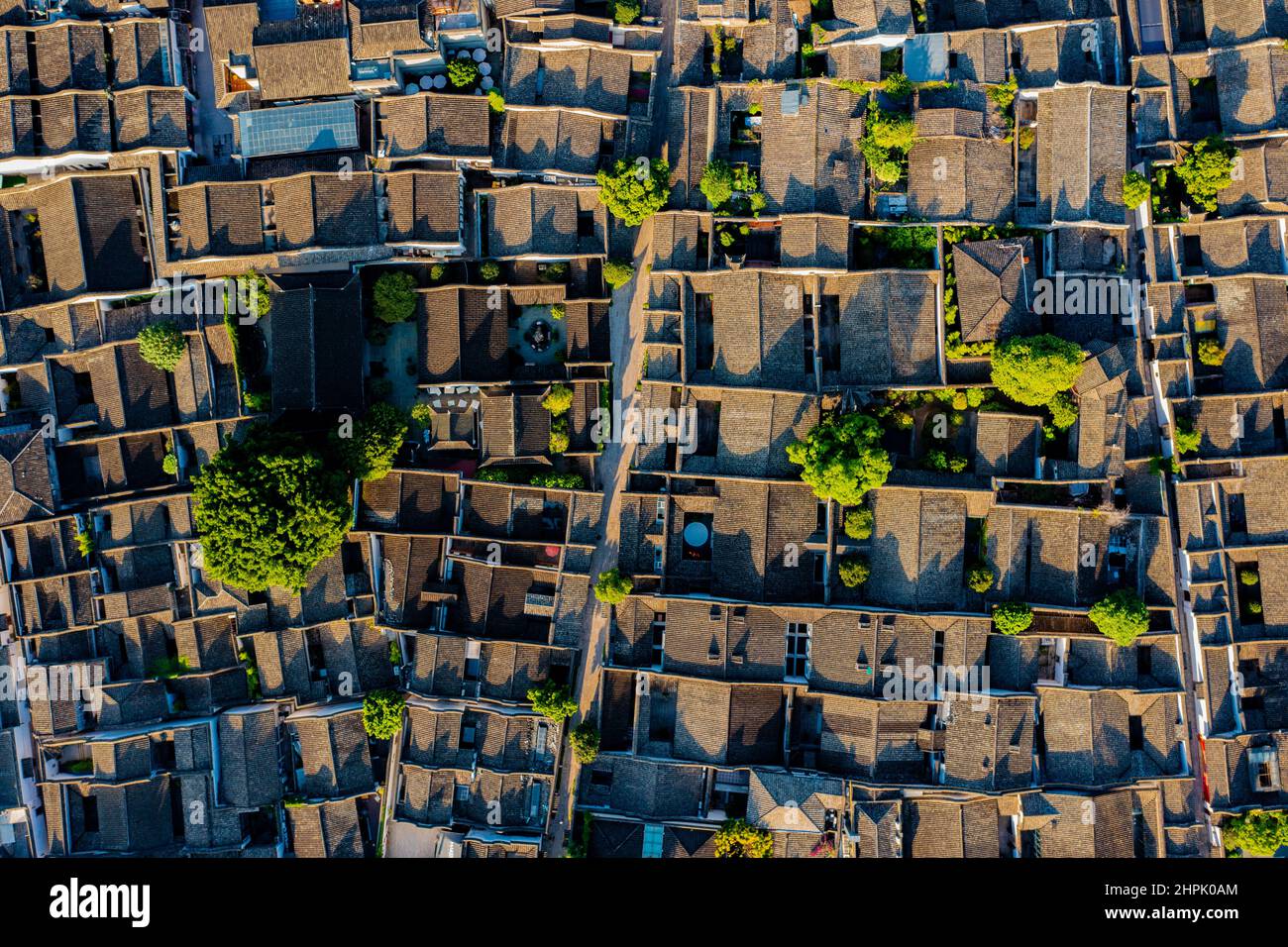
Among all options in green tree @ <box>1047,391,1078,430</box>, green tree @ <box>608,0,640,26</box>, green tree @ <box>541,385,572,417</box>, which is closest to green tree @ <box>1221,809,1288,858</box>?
green tree @ <box>1047,391,1078,430</box>

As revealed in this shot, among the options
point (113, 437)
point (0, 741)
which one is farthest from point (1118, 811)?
point (0, 741)

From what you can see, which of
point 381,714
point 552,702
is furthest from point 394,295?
point 552,702

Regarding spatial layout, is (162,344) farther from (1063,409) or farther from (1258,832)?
(1258,832)

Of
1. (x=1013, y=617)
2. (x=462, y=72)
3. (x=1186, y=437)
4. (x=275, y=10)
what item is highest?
(x=275, y=10)

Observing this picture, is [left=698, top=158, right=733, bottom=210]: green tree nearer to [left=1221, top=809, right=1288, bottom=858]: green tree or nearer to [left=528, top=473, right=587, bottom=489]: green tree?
[left=528, top=473, right=587, bottom=489]: green tree

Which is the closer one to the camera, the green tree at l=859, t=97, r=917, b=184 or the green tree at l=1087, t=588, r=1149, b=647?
the green tree at l=1087, t=588, r=1149, b=647

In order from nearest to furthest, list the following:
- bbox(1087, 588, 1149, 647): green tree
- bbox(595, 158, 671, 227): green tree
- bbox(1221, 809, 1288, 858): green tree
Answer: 1. bbox(1087, 588, 1149, 647): green tree
2. bbox(1221, 809, 1288, 858): green tree
3. bbox(595, 158, 671, 227): green tree

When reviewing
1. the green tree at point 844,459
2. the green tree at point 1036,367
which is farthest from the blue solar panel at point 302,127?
the green tree at point 1036,367
